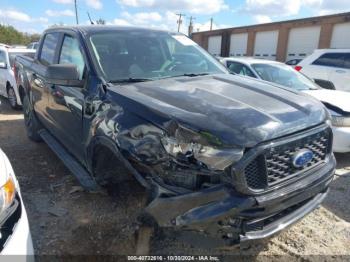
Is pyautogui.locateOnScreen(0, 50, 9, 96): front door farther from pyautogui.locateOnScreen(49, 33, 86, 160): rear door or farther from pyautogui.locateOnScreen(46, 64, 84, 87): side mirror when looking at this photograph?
pyautogui.locateOnScreen(46, 64, 84, 87): side mirror

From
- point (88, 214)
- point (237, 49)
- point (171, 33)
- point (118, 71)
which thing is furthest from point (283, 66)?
point (237, 49)

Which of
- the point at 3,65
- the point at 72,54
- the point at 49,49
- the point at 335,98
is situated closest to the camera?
the point at 72,54

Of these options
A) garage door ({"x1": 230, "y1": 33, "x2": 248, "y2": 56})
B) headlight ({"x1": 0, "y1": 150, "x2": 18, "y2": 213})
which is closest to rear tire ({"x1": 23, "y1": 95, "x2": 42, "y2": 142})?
headlight ({"x1": 0, "y1": 150, "x2": 18, "y2": 213})

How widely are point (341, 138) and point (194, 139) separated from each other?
349 cm

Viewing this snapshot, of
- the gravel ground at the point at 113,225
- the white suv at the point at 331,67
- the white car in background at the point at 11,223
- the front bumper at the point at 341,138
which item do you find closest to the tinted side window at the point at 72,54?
the gravel ground at the point at 113,225

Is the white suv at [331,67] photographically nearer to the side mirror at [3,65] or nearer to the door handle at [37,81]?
the door handle at [37,81]

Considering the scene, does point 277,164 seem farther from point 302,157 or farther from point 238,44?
point 238,44

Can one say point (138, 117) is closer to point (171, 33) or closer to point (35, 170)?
point (171, 33)

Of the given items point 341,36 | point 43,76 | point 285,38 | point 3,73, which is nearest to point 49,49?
point 43,76

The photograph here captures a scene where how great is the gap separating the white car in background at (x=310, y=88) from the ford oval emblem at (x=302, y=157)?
2.24 m

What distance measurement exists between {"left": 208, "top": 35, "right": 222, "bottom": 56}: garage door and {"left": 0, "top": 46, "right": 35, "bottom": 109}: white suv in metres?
26.6

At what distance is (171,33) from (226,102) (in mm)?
1993

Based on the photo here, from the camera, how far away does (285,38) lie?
84.0ft

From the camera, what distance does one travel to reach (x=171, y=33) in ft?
13.9
